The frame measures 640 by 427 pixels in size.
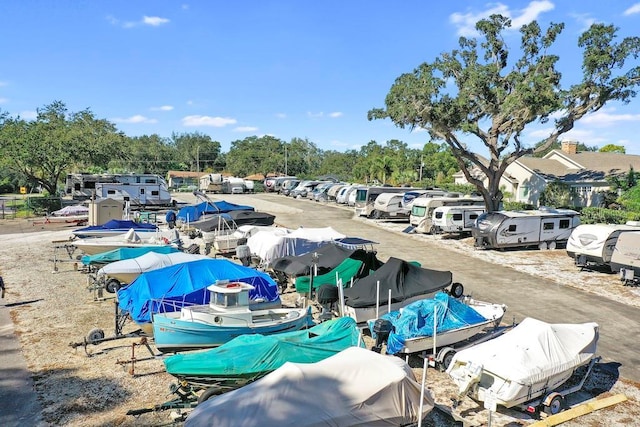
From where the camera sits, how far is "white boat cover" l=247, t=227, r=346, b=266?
2125cm

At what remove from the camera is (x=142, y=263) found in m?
18.3

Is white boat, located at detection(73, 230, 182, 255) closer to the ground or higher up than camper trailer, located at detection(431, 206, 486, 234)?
closer to the ground

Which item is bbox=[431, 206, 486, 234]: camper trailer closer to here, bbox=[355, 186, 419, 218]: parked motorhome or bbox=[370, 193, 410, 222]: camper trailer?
bbox=[370, 193, 410, 222]: camper trailer

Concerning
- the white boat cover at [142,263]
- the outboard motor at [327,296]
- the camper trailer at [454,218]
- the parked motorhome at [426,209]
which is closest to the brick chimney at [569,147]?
the parked motorhome at [426,209]

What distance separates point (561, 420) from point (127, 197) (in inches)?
1745

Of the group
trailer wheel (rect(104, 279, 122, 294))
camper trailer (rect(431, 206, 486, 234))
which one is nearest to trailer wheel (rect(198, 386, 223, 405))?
trailer wheel (rect(104, 279, 122, 294))

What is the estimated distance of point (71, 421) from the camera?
9438 millimetres

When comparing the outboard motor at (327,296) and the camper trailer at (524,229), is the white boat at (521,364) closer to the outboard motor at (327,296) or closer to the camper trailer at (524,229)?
the outboard motor at (327,296)

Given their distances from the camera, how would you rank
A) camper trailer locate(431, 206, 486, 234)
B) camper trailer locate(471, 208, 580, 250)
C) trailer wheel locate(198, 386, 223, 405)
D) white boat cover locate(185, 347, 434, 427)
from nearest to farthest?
white boat cover locate(185, 347, 434, 427), trailer wheel locate(198, 386, 223, 405), camper trailer locate(471, 208, 580, 250), camper trailer locate(431, 206, 486, 234)

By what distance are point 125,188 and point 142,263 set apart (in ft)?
104

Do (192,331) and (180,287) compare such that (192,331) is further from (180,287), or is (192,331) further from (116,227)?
(116,227)

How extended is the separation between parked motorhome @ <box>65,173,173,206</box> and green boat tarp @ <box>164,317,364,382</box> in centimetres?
4020

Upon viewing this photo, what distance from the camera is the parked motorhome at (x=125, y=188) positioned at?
46.8 metres

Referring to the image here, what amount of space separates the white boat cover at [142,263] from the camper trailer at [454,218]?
731 inches
